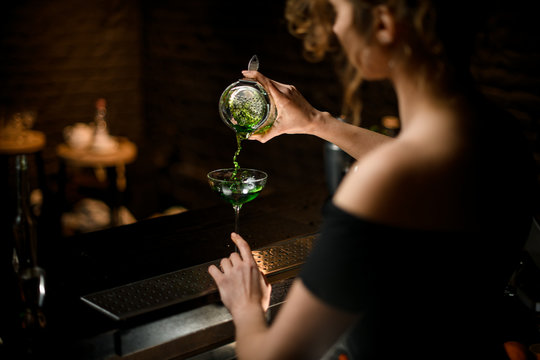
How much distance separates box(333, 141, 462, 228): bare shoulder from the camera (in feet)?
2.42

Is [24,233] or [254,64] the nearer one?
[24,233]

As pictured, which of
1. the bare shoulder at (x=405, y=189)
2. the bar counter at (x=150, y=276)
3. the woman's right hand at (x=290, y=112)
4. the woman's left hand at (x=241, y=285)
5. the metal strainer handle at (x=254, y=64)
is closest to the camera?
the bare shoulder at (x=405, y=189)

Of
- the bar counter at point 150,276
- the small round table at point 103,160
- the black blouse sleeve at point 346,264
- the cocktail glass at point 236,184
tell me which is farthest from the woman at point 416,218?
the small round table at point 103,160

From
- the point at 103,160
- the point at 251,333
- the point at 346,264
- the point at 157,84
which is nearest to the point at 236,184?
the point at 251,333

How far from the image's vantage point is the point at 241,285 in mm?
1026

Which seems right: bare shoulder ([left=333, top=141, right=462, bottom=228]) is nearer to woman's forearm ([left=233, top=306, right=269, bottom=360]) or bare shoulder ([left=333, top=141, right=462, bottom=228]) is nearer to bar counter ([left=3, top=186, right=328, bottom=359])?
woman's forearm ([left=233, top=306, right=269, bottom=360])

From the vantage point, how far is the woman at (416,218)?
75 cm

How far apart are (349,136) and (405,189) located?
76 centimetres

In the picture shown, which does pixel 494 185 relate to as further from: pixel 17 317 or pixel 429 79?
pixel 17 317

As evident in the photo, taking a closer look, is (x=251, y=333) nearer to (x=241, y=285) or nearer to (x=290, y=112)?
(x=241, y=285)

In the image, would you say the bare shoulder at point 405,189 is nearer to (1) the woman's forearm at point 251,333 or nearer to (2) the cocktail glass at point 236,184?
(1) the woman's forearm at point 251,333

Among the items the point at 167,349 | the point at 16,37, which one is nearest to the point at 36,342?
the point at 167,349

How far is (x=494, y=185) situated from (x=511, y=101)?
2.54m

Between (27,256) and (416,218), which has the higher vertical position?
(416,218)
